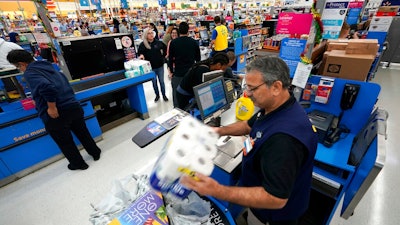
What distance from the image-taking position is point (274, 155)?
0.83 meters

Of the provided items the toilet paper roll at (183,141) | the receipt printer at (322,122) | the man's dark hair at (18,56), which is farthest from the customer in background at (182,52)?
the toilet paper roll at (183,141)

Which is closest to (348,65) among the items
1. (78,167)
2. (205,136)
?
(205,136)

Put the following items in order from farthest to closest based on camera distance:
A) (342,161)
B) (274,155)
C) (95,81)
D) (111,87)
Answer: (95,81), (111,87), (342,161), (274,155)

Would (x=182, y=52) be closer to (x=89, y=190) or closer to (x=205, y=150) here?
(x=89, y=190)

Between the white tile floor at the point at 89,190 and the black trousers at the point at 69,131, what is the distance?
0.91 ft

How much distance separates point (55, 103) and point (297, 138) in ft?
8.58

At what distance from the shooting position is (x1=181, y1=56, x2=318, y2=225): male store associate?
81 centimetres

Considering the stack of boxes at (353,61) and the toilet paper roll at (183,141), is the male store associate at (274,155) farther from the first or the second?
the stack of boxes at (353,61)

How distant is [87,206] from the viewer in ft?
7.38

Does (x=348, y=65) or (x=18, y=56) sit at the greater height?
(x=18, y=56)

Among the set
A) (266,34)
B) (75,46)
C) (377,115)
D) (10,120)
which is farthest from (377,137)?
(266,34)

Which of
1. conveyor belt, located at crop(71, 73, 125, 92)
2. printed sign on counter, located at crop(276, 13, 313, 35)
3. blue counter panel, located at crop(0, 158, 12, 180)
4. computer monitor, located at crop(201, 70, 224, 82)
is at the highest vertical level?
printed sign on counter, located at crop(276, 13, 313, 35)

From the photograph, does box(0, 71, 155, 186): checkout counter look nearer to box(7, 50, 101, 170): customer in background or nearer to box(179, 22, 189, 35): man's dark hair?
box(7, 50, 101, 170): customer in background

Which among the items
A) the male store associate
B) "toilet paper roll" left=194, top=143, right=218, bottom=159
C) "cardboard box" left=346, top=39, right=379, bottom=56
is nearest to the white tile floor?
the male store associate
